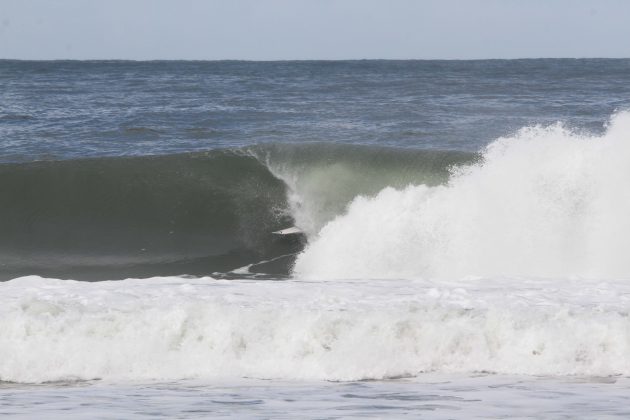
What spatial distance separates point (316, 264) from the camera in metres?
9.49

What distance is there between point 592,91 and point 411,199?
1437 centimetres

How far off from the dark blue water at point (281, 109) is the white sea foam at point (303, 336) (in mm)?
8475

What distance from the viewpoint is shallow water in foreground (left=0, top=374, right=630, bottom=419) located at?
4.84 metres

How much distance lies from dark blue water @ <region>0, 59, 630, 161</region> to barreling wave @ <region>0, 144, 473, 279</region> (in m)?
A: 2.55

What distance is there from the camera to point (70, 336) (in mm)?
6164

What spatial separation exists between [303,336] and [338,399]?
3.26ft

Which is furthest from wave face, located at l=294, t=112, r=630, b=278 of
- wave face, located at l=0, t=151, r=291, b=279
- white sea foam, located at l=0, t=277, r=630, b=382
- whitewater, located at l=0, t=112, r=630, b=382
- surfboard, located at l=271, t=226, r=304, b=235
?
white sea foam, located at l=0, t=277, r=630, b=382

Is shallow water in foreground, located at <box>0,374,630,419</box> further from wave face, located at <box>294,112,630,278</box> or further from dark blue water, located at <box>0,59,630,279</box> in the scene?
dark blue water, located at <box>0,59,630,279</box>

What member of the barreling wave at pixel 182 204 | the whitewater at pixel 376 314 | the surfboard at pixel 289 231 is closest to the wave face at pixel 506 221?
the whitewater at pixel 376 314

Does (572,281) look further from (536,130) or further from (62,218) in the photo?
(62,218)

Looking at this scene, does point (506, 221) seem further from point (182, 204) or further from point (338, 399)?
point (338, 399)

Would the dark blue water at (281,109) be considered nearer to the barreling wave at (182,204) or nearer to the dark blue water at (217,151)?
the dark blue water at (217,151)

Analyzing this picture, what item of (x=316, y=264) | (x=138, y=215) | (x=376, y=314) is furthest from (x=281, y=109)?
(x=376, y=314)

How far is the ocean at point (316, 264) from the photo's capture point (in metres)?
5.51
